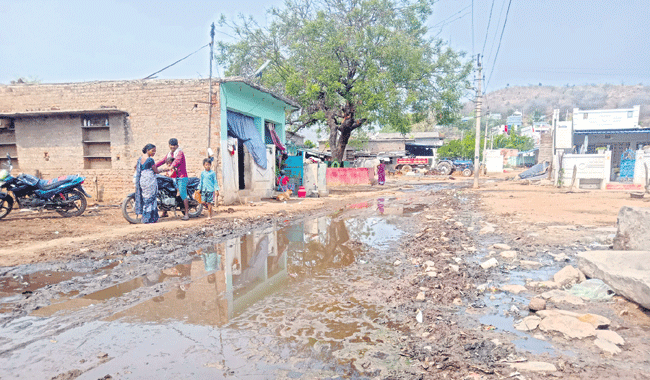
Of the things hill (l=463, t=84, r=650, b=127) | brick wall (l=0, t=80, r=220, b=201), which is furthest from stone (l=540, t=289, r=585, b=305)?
hill (l=463, t=84, r=650, b=127)

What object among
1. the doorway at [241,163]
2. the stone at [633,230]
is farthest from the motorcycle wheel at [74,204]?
the stone at [633,230]

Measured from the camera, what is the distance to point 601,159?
712 inches

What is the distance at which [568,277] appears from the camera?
173 inches

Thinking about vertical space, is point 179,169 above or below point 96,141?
below

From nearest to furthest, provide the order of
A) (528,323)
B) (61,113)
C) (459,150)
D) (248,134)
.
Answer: (528,323) < (61,113) < (248,134) < (459,150)

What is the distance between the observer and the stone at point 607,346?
9.38ft

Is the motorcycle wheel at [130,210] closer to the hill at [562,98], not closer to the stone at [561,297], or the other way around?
the stone at [561,297]

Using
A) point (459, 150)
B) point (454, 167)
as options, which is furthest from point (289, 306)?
point (459, 150)

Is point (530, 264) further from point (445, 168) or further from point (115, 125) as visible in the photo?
point (445, 168)

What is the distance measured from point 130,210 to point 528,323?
333 inches

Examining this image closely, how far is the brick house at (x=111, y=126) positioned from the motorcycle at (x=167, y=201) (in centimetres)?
241

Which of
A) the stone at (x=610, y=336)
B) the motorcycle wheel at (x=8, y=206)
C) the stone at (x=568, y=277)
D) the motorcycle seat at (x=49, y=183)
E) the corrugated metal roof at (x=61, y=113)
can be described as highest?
the corrugated metal roof at (x=61, y=113)

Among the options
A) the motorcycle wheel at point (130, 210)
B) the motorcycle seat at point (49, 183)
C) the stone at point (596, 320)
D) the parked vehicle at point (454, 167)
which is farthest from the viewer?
the parked vehicle at point (454, 167)

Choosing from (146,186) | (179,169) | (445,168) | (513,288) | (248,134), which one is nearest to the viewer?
(513,288)
